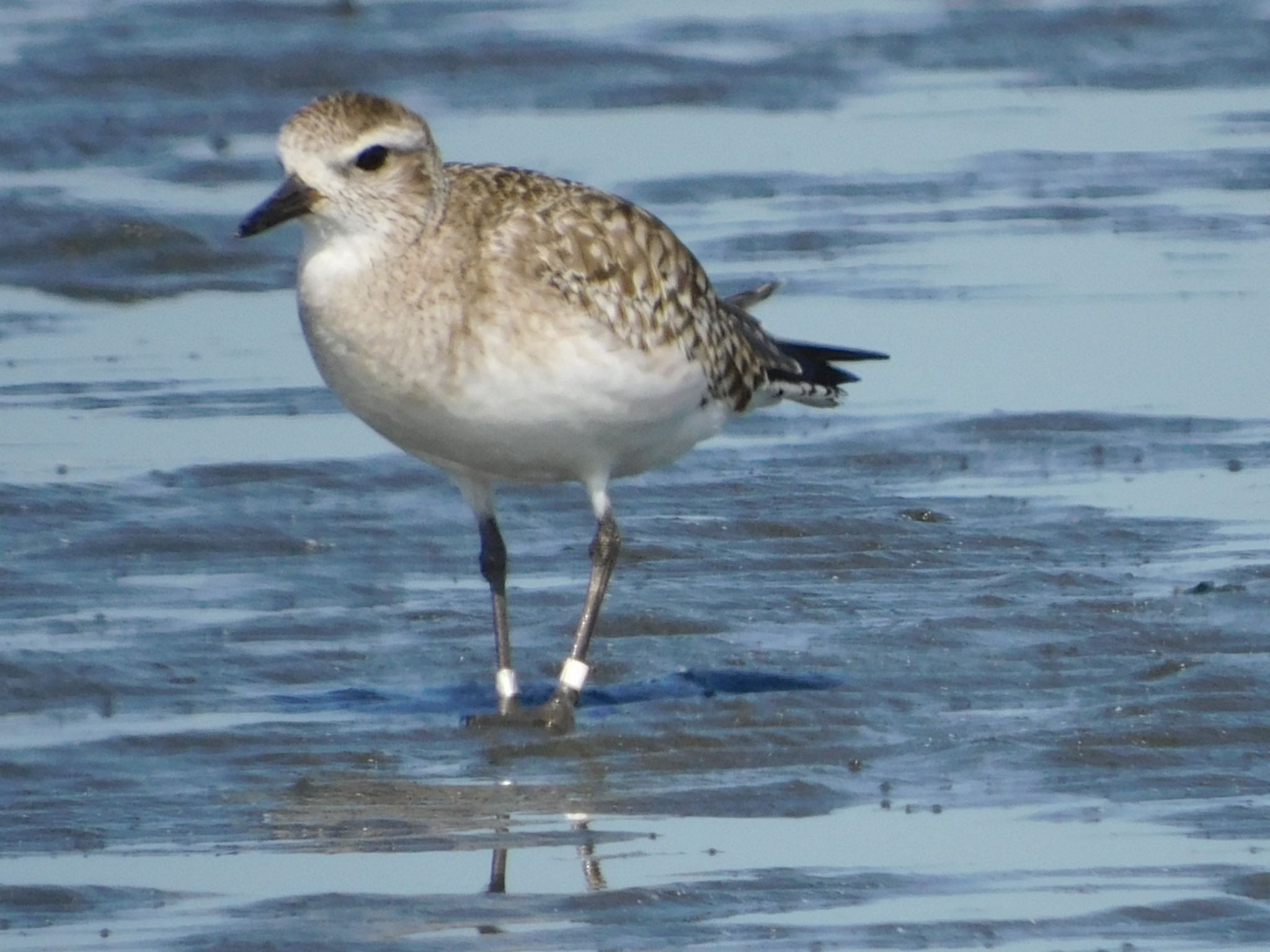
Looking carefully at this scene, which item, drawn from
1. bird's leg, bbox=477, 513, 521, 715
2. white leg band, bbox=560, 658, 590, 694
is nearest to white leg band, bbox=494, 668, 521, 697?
bird's leg, bbox=477, 513, 521, 715

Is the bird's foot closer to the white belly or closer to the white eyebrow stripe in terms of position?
the white belly

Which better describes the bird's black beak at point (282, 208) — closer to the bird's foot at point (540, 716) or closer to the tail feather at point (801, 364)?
the bird's foot at point (540, 716)

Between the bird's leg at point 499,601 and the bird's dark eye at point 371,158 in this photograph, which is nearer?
the bird's dark eye at point 371,158

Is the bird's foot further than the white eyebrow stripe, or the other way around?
the bird's foot

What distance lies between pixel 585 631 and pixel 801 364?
145 centimetres

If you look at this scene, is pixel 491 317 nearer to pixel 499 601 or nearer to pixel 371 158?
pixel 371 158

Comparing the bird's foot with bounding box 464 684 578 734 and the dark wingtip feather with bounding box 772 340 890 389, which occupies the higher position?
the dark wingtip feather with bounding box 772 340 890 389

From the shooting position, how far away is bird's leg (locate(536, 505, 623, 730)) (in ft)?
25.8

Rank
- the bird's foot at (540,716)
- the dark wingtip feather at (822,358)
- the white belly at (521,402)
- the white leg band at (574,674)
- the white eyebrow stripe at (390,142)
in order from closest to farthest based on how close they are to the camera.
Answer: the white eyebrow stripe at (390,142), the white belly at (521,402), the bird's foot at (540,716), the white leg band at (574,674), the dark wingtip feather at (822,358)

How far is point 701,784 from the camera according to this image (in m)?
7.31

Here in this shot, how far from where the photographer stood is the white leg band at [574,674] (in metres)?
8.00

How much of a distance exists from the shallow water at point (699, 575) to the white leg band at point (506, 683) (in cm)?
15

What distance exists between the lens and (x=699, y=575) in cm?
933

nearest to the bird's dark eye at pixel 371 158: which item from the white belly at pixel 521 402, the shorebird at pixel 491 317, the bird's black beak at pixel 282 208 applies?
the shorebird at pixel 491 317
